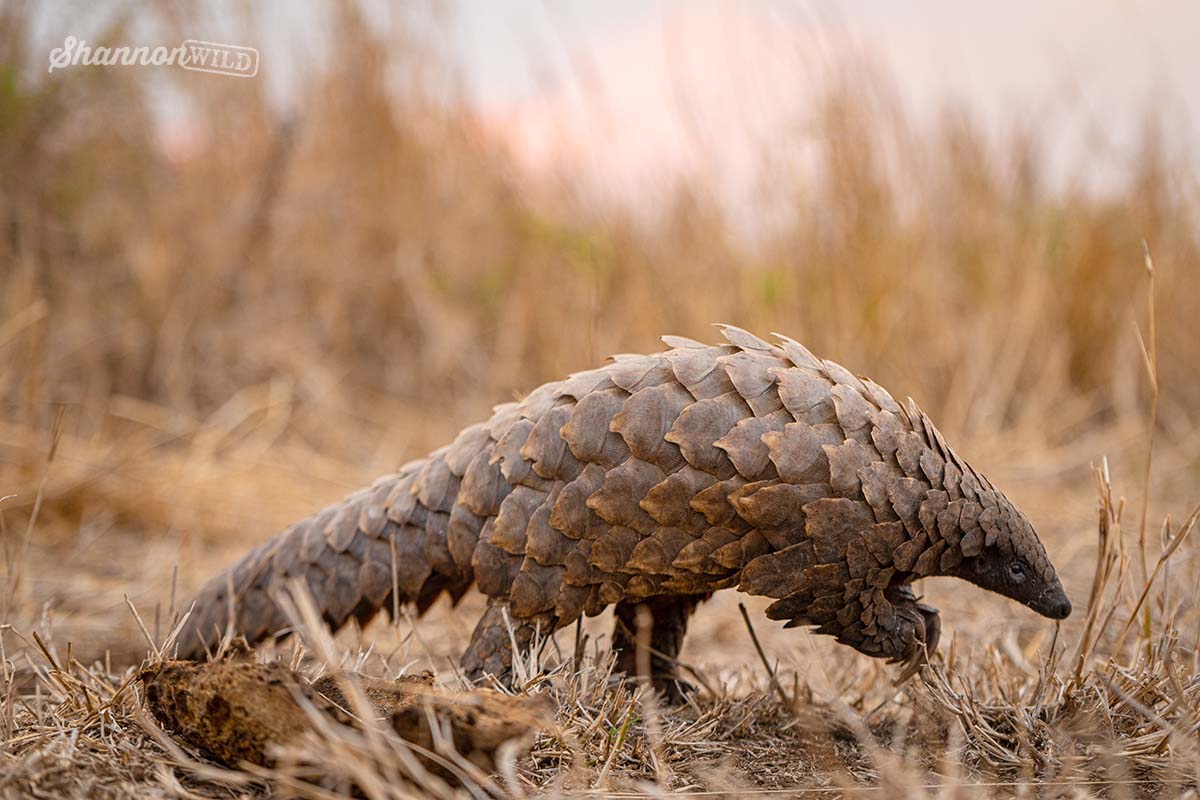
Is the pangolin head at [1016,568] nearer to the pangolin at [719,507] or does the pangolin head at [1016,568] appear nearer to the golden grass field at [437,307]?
the pangolin at [719,507]

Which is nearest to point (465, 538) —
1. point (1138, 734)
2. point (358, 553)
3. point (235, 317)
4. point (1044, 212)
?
point (358, 553)

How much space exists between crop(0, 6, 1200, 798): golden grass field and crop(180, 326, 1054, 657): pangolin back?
549 millimetres

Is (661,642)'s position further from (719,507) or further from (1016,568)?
(1016,568)

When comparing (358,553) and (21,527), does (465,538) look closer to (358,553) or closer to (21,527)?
(358,553)

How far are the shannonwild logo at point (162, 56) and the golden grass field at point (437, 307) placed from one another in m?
0.13

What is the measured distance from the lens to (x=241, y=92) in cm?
518

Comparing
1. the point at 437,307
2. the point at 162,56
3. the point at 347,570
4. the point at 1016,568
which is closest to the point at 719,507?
the point at 1016,568

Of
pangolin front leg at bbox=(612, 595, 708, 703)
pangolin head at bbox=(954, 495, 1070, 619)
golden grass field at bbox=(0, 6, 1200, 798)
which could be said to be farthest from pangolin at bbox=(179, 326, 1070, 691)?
golden grass field at bbox=(0, 6, 1200, 798)

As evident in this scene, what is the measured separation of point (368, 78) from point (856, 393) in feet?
15.2

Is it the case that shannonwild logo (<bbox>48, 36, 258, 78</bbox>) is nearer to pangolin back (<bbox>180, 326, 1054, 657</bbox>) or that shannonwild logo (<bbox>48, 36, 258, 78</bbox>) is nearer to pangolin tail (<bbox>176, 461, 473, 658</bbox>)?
pangolin tail (<bbox>176, 461, 473, 658</bbox>)

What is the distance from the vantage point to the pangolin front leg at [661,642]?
178 cm

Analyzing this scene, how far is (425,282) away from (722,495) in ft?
14.3

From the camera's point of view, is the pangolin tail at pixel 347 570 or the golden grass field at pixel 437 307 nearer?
the pangolin tail at pixel 347 570

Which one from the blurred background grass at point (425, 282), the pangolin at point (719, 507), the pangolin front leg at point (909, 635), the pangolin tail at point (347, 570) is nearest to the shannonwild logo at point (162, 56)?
the blurred background grass at point (425, 282)
